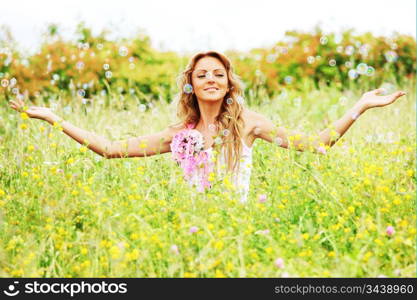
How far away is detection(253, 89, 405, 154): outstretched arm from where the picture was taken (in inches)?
134

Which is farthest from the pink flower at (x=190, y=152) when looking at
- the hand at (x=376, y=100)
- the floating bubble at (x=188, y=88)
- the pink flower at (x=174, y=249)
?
the pink flower at (x=174, y=249)

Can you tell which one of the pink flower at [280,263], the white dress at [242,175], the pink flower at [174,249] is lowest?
the pink flower at [280,263]

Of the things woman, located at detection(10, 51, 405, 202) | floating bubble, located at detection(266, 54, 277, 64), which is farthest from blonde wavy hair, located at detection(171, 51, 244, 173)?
floating bubble, located at detection(266, 54, 277, 64)

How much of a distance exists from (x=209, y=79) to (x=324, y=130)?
72 centimetres

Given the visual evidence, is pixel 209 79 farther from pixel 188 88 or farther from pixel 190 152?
pixel 190 152

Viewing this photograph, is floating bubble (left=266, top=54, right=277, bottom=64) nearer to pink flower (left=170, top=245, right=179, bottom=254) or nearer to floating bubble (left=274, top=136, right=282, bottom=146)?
floating bubble (left=274, top=136, right=282, bottom=146)

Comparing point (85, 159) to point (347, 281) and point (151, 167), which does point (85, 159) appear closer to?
point (151, 167)

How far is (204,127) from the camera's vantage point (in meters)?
3.83

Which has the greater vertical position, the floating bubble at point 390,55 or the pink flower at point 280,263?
the floating bubble at point 390,55

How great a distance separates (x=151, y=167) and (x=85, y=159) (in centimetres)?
46

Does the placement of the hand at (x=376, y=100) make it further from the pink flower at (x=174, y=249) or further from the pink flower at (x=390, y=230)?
the pink flower at (x=174, y=249)

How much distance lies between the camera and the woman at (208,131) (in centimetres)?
367

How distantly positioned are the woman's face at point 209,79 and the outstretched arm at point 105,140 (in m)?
0.32

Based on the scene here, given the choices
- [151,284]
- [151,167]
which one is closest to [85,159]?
[151,167]
